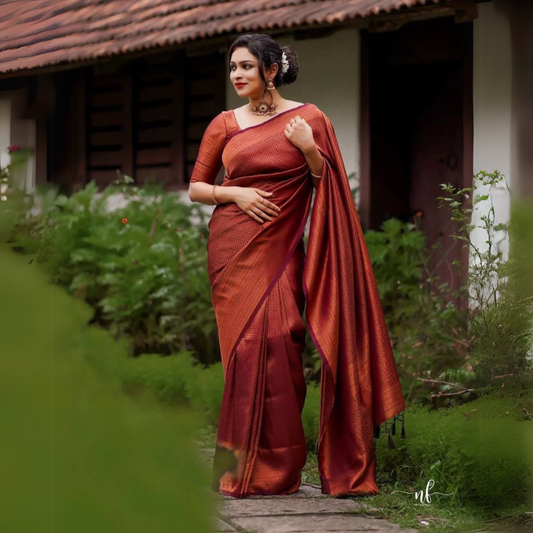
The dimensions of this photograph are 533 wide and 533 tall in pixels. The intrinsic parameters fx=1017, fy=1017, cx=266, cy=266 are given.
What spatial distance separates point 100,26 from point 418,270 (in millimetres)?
3783

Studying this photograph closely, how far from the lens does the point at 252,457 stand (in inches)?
145

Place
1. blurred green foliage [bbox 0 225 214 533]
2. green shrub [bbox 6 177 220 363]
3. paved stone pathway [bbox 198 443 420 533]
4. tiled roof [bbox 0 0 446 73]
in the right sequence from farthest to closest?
green shrub [bbox 6 177 220 363]
tiled roof [bbox 0 0 446 73]
paved stone pathway [bbox 198 443 420 533]
blurred green foliage [bbox 0 225 214 533]

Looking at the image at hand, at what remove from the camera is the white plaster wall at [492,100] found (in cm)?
565

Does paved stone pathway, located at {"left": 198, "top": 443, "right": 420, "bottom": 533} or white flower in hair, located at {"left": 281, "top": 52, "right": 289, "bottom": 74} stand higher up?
white flower in hair, located at {"left": 281, "top": 52, "right": 289, "bottom": 74}

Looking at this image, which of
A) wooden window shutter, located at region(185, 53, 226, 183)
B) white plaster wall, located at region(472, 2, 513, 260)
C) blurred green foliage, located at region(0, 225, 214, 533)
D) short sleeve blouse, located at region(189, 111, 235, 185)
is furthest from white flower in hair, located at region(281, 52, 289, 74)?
wooden window shutter, located at region(185, 53, 226, 183)

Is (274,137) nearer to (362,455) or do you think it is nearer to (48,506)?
(362,455)

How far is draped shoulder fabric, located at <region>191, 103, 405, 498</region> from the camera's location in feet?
12.1

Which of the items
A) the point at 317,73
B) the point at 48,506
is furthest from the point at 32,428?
the point at 317,73

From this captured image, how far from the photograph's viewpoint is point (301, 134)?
3.65 m

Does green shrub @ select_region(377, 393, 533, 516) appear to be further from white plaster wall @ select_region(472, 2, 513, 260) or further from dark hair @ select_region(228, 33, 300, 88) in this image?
white plaster wall @ select_region(472, 2, 513, 260)

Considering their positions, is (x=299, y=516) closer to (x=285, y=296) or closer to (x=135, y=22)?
(x=285, y=296)
